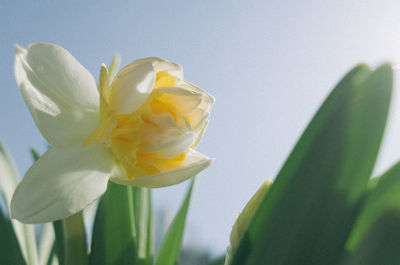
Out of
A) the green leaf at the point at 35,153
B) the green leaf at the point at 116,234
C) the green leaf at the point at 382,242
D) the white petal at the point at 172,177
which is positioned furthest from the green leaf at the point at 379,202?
the green leaf at the point at 35,153

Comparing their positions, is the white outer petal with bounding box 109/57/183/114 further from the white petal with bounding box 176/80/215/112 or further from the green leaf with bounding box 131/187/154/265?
the green leaf with bounding box 131/187/154/265

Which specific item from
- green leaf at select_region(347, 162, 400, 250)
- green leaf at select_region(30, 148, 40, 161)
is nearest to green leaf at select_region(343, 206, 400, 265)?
green leaf at select_region(347, 162, 400, 250)

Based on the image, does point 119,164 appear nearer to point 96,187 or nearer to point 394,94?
point 96,187

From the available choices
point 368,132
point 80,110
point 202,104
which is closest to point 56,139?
point 80,110

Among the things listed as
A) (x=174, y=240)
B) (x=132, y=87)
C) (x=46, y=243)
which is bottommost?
(x=46, y=243)

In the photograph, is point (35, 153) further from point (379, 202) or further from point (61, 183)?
point (379, 202)

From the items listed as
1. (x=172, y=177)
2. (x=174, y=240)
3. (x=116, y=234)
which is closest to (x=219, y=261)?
(x=174, y=240)

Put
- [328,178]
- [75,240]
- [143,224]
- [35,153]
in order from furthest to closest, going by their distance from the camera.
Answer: [35,153] < [143,224] < [75,240] < [328,178]

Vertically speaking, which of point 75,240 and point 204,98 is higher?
point 204,98
